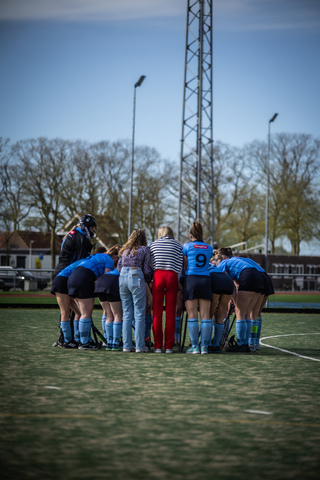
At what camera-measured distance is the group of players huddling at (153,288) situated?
31.1ft

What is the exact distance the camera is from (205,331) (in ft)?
31.1

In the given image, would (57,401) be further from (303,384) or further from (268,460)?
(303,384)

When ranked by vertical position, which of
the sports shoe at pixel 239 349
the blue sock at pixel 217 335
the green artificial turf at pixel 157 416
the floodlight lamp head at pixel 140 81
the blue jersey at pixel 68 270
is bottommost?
the green artificial turf at pixel 157 416

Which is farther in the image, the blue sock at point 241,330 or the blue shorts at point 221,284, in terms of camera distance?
the blue sock at point 241,330

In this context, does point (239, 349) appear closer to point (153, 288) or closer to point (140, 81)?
point (153, 288)

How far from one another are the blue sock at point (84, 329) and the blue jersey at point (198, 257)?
1666 millimetres

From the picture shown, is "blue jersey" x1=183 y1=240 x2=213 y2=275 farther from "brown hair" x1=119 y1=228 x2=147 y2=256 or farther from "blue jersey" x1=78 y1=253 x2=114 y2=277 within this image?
"blue jersey" x1=78 y1=253 x2=114 y2=277

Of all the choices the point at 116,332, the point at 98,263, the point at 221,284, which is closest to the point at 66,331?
the point at 116,332

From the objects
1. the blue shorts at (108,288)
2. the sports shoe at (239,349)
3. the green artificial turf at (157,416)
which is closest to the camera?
the green artificial turf at (157,416)

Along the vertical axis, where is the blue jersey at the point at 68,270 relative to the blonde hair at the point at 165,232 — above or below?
below

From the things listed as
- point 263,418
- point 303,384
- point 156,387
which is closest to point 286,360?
point 303,384

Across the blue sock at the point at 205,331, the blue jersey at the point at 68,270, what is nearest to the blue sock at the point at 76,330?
the blue jersey at the point at 68,270

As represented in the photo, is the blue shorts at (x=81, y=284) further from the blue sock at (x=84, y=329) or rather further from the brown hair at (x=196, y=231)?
the brown hair at (x=196, y=231)

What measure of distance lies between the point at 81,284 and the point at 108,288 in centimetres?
44
